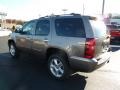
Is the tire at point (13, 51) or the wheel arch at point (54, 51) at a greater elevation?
the wheel arch at point (54, 51)

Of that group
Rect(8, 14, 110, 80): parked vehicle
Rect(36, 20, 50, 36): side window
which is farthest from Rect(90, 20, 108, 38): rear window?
Rect(36, 20, 50, 36): side window

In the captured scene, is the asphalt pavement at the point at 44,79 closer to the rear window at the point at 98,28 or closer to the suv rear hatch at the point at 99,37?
the suv rear hatch at the point at 99,37

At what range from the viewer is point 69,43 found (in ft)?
20.0

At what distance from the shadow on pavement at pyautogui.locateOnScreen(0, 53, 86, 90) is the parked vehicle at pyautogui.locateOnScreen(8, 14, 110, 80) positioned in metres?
0.35

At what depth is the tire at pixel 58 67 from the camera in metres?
6.36

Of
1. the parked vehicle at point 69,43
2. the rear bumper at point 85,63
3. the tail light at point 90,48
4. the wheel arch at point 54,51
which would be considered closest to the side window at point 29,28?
the parked vehicle at point 69,43

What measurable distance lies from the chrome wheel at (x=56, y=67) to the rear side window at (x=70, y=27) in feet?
2.81

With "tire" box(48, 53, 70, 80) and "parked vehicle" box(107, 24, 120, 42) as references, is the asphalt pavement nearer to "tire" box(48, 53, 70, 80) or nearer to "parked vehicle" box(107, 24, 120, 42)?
"tire" box(48, 53, 70, 80)

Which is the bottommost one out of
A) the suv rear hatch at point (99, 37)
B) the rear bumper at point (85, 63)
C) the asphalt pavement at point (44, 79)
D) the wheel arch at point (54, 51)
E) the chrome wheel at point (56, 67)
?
the asphalt pavement at point (44, 79)

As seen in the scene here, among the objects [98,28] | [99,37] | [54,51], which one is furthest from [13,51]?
[99,37]

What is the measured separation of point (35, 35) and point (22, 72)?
4.42ft

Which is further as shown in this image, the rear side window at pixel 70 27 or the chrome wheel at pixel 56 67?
the chrome wheel at pixel 56 67

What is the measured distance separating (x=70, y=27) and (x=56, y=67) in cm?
135

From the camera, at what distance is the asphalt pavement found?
5957 millimetres
